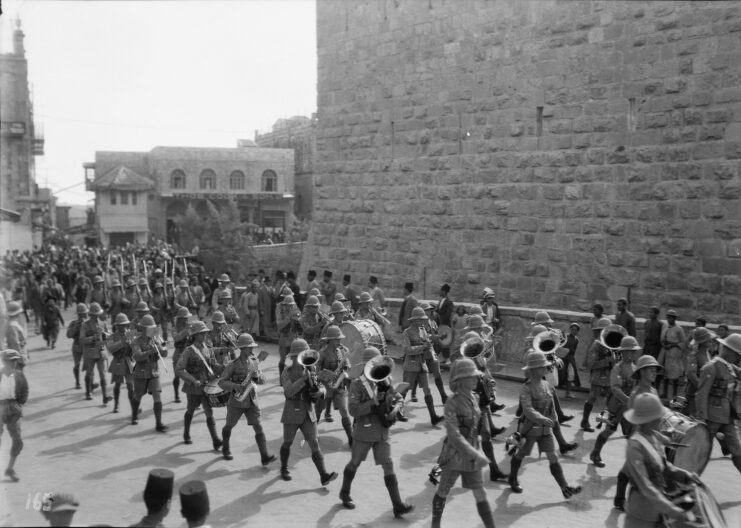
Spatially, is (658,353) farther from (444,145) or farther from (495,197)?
(444,145)

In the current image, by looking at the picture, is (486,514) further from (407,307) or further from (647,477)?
(407,307)

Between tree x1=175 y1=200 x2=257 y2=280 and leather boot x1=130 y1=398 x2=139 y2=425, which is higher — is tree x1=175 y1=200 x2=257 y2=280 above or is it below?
above

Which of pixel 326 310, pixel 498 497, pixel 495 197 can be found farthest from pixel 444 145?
pixel 498 497

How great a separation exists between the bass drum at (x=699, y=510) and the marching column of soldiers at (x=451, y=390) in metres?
0.08

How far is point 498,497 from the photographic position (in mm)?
7730

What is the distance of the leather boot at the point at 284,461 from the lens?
830 cm

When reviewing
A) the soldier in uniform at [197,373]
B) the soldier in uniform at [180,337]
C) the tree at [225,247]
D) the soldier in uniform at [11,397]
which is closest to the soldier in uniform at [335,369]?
the soldier in uniform at [197,373]

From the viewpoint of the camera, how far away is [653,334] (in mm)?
11070

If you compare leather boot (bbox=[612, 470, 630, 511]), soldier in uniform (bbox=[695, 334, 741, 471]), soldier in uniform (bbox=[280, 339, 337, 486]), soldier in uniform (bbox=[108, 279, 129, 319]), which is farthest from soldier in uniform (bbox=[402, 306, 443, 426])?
soldier in uniform (bbox=[108, 279, 129, 319])

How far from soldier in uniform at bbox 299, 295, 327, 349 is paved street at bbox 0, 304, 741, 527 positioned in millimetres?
1260

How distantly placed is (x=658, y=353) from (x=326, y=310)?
636 centimetres

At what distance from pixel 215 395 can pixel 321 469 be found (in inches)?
88.5

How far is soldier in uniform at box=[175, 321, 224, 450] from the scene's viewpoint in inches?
375

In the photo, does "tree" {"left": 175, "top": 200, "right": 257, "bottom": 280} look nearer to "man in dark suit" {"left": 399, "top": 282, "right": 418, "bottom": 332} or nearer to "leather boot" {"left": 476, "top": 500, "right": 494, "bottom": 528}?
"man in dark suit" {"left": 399, "top": 282, "right": 418, "bottom": 332}
